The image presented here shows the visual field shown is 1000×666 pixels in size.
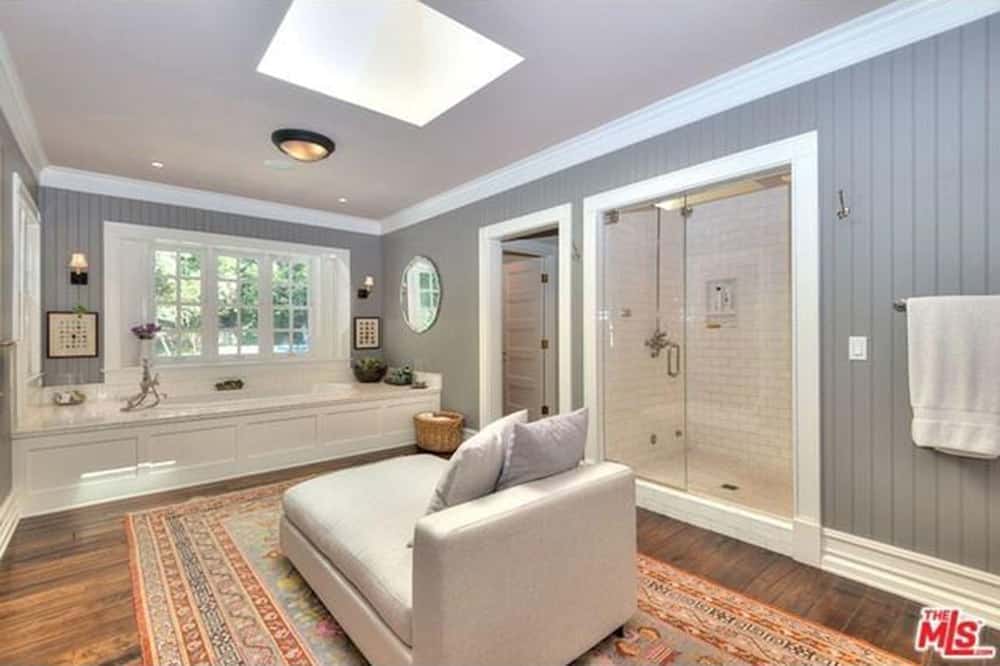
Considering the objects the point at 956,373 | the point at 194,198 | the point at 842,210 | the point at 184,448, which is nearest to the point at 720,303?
the point at 842,210

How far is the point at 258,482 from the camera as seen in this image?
357cm

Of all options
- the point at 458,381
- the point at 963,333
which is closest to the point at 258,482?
the point at 458,381

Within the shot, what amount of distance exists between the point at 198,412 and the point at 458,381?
224 centimetres

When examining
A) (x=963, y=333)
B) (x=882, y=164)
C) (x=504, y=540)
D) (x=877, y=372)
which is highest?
(x=882, y=164)

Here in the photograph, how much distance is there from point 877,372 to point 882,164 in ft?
3.18

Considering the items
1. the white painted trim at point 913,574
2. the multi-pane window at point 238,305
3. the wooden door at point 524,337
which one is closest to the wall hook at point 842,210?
the white painted trim at point 913,574

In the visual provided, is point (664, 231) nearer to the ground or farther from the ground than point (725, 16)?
nearer to the ground

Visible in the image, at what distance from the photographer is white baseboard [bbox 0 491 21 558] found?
248 centimetres

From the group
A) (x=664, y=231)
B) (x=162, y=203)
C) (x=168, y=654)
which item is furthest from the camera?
(x=162, y=203)

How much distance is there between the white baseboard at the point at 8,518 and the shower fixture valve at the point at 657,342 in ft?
14.0

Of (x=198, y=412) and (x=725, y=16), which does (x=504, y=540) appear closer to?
(x=725, y=16)

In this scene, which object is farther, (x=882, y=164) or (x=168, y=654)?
(x=882, y=164)

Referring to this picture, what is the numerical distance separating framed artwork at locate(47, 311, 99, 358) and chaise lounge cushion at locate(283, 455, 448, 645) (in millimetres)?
3098

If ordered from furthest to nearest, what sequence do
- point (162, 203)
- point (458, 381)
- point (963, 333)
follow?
point (458, 381) → point (162, 203) → point (963, 333)
